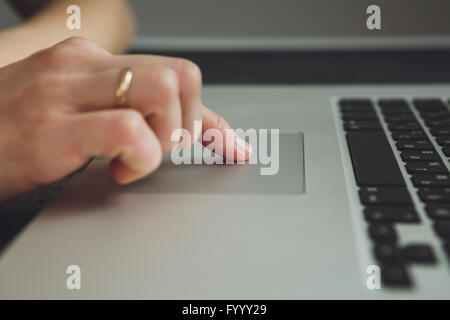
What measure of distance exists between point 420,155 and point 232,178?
0.63 feet

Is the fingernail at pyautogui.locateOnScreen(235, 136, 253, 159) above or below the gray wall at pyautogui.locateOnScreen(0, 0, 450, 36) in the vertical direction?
below

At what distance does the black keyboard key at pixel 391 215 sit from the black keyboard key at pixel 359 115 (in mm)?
232

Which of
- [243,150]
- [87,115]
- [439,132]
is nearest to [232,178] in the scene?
[243,150]

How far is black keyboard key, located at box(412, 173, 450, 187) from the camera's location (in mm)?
386

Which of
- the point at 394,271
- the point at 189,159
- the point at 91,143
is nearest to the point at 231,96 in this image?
the point at 189,159

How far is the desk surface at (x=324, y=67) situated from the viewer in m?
0.72

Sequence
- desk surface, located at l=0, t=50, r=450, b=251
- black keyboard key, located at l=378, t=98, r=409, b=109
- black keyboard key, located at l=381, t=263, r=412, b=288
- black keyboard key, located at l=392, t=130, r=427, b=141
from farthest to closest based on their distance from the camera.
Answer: desk surface, located at l=0, t=50, r=450, b=251, black keyboard key, located at l=378, t=98, r=409, b=109, black keyboard key, located at l=392, t=130, r=427, b=141, black keyboard key, located at l=381, t=263, r=412, b=288

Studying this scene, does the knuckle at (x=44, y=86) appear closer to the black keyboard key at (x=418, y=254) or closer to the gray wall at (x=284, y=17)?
the black keyboard key at (x=418, y=254)

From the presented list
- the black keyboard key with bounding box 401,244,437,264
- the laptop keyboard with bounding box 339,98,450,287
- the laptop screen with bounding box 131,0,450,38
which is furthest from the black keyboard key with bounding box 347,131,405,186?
the laptop screen with bounding box 131,0,450,38

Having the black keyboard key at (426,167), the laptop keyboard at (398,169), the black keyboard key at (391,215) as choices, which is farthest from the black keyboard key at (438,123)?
the black keyboard key at (391,215)

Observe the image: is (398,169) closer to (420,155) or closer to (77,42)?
(420,155)

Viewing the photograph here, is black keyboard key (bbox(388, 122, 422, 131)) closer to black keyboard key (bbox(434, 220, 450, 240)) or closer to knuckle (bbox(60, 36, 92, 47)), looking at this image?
black keyboard key (bbox(434, 220, 450, 240))
